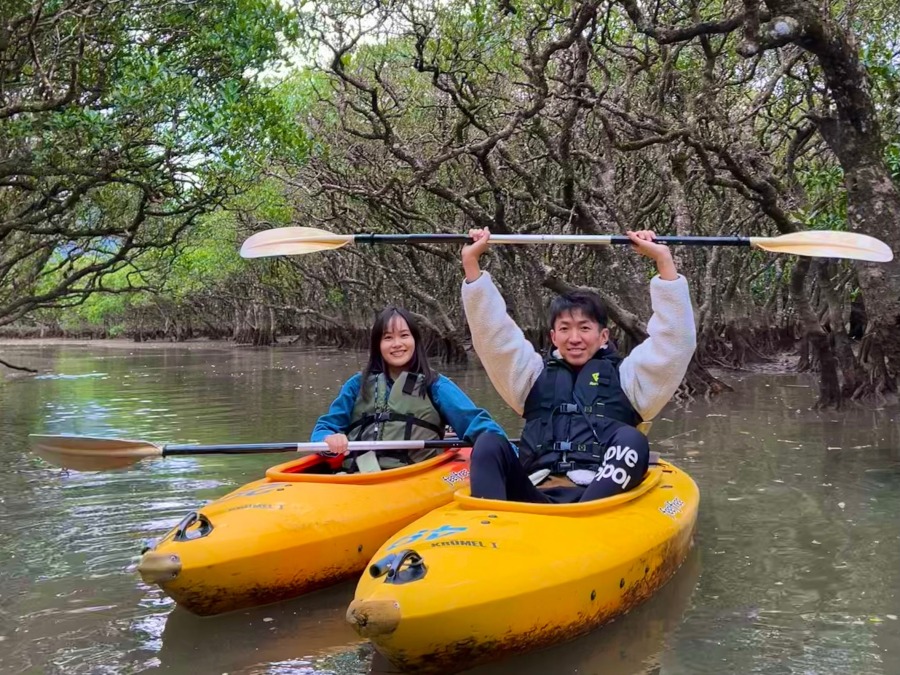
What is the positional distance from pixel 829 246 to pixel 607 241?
1.40 m

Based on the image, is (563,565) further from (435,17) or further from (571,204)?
(435,17)

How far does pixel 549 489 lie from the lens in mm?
3791

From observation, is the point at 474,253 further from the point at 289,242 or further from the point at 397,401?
the point at 289,242

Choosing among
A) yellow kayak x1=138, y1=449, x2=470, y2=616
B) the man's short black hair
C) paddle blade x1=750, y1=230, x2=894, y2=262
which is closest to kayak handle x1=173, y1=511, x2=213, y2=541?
yellow kayak x1=138, y1=449, x2=470, y2=616

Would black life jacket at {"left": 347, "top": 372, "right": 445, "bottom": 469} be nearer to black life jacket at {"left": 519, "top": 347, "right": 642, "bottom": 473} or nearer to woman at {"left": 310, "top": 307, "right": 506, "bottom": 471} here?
woman at {"left": 310, "top": 307, "right": 506, "bottom": 471}

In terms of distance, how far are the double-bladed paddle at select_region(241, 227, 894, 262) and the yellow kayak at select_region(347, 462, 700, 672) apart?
128cm

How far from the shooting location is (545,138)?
416 inches

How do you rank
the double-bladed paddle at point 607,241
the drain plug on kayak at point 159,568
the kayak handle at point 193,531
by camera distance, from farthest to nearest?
the double-bladed paddle at point 607,241, the kayak handle at point 193,531, the drain plug on kayak at point 159,568

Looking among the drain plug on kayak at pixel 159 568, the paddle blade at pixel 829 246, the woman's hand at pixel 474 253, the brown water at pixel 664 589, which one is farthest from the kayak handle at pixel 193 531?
the paddle blade at pixel 829 246

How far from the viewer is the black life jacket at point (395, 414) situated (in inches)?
185

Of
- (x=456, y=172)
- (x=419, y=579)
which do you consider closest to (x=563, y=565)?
(x=419, y=579)

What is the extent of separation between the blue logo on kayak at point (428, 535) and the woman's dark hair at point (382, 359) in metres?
1.63

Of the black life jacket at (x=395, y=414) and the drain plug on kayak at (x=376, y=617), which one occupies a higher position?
the black life jacket at (x=395, y=414)

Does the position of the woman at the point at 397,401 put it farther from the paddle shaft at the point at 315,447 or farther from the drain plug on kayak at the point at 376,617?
the drain plug on kayak at the point at 376,617
